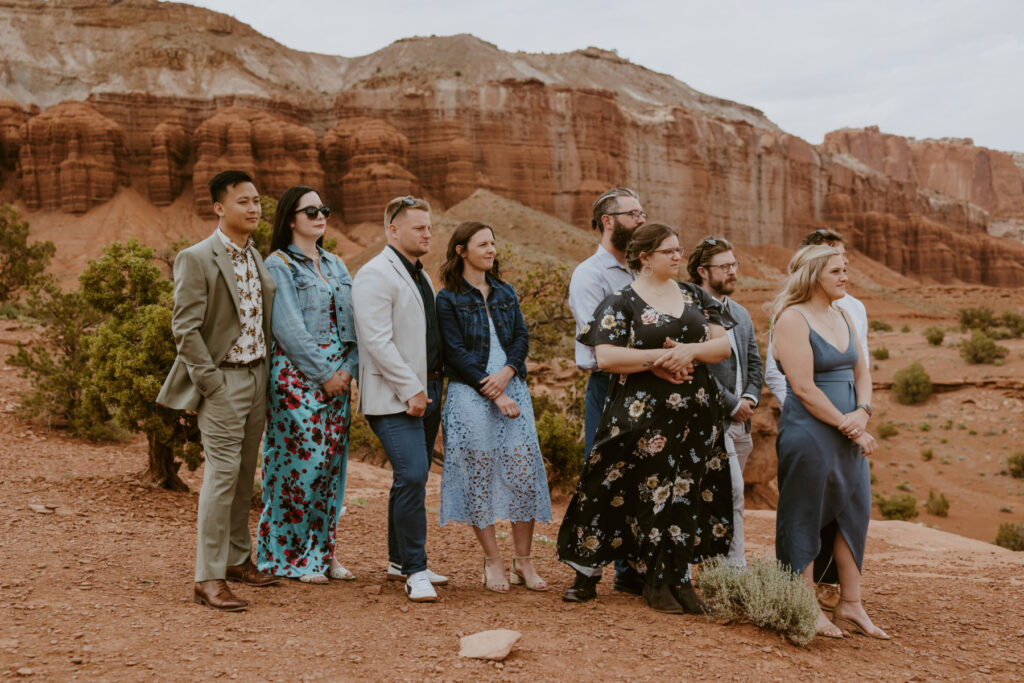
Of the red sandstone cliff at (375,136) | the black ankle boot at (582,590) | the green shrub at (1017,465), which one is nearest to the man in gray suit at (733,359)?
the black ankle boot at (582,590)

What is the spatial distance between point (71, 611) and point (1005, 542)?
14.1 metres

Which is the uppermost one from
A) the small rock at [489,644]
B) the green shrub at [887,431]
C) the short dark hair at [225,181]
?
the short dark hair at [225,181]

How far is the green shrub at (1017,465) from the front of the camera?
807 inches

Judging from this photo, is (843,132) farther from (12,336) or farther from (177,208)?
(12,336)

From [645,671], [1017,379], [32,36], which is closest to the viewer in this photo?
[645,671]

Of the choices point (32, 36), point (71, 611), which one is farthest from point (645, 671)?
point (32, 36)

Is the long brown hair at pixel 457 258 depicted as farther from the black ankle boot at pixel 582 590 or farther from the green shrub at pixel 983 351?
the green shrub at pixel 983 351

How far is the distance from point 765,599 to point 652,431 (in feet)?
3.58

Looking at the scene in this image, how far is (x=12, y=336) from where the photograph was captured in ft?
56.2

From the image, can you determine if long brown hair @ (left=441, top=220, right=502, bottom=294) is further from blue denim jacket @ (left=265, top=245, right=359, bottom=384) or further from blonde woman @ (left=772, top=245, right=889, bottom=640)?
blonde woman @ (left=772, top=245, right=889, bottom=640)

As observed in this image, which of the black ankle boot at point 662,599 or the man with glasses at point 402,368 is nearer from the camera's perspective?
the black ankle boot at point 662,599

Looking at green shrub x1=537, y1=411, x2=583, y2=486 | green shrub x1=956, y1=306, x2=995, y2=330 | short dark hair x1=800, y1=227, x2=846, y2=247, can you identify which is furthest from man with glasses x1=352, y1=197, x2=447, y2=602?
green shrub x1=956, y1=306, x2=995, y2=330

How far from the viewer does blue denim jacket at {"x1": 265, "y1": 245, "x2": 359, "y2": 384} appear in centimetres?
525

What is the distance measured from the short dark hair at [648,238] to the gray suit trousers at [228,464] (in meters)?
2.38
